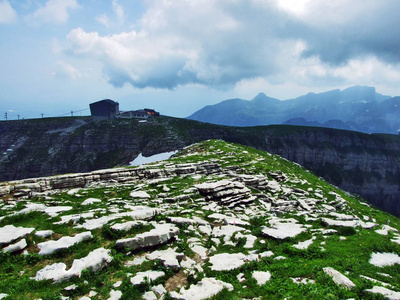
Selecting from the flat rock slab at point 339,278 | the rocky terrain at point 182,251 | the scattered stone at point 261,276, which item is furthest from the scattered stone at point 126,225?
the flat rock slab at point 339,278

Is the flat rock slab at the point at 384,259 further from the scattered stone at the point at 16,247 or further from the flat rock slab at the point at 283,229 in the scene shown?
the scattered stone at the point at 16,247

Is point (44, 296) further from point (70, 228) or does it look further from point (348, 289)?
point (348, 289)

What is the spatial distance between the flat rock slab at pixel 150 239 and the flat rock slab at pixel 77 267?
0.96 m

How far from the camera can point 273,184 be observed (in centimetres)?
2844

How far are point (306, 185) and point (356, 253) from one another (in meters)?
20.7

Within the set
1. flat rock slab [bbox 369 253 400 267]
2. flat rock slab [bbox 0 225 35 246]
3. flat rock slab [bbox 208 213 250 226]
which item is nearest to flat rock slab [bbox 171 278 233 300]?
flat rock slab [bbox 208 213 250 226]

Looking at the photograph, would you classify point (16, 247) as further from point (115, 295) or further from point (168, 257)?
point (168, 257)

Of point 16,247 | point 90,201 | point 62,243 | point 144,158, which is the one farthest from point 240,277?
point 144,158

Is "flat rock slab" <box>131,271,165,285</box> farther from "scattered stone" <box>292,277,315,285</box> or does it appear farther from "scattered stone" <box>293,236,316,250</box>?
"scattered stone" <box>293,236,316,250</box>

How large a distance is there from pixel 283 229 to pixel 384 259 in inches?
222

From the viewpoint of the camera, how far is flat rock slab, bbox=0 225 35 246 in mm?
10919

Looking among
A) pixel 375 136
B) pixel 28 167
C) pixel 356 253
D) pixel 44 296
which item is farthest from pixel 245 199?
pixel 375 136

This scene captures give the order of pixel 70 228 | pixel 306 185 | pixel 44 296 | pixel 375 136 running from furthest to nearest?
pixel 375 136, pixel 306 185, pixel 70 228, pixel 44 296

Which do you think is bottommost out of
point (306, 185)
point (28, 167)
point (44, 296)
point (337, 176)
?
point (337, 176)
